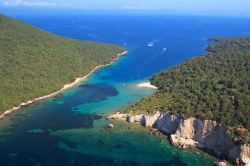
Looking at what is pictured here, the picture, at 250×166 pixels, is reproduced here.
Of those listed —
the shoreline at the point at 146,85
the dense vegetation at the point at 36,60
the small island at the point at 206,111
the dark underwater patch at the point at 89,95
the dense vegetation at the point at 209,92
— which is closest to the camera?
the small island at the point at 206,111

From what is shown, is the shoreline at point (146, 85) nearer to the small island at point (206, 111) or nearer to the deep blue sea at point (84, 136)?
the deep blue sea at point (84, 136)

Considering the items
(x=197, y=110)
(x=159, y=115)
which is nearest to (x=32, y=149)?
(x=159, y=115)

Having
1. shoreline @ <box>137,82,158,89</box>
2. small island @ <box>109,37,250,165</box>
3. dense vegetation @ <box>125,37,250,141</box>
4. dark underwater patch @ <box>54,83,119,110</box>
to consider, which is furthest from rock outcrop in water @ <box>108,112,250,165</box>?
shoreline @ <box>137,82,158,89</box>

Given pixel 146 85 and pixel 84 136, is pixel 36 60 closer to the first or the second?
pixel 146 85

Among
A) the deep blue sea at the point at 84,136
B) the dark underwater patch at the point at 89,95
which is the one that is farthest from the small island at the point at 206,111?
the dark underwater patch at the point at 89,95

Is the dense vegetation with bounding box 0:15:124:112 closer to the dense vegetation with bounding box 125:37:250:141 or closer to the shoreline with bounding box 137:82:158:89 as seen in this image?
the shoreline with bounding box 137:82:158:89

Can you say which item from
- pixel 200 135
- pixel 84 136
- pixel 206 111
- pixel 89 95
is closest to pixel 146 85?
pixel 89 95
